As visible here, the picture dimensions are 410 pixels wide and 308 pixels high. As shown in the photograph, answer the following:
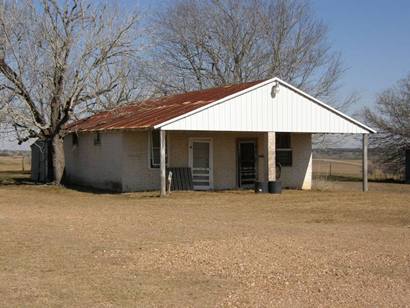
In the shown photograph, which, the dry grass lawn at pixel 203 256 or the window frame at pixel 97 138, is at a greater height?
the window frame at pixel 97 138

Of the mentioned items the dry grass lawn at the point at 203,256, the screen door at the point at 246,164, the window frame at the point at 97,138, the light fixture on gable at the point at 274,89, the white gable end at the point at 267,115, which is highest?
the light fixture on gable at the point at 274,89

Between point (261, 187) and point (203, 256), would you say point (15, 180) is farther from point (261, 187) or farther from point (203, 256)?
point (203, 256)

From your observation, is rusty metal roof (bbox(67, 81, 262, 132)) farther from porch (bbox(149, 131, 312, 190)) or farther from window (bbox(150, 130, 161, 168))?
porch (bbox(149, 131, 312, 190))

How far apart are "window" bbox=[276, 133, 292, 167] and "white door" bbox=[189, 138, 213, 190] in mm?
3353

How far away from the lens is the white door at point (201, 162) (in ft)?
86.9

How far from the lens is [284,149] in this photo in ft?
94.3

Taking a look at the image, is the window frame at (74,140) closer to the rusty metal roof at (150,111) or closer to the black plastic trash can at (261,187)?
the rusty metal roof at (150,111)

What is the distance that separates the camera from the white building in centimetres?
2366

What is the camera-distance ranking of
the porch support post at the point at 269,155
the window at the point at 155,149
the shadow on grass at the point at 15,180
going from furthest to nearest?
the shadow on grass at the point at 15,180
the window at the point at 155,149
the porch support post at the point at 269,155

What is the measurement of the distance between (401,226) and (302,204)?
5.87 metres

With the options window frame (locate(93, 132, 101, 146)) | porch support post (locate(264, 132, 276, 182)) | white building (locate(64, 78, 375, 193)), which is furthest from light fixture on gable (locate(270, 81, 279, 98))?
window frame (locate(93, 132, 101, 146))

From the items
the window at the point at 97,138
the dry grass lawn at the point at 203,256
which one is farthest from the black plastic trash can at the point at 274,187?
the window at the point at 97,138

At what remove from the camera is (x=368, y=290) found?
8008mm

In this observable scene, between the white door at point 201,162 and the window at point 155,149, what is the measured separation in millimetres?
1411
